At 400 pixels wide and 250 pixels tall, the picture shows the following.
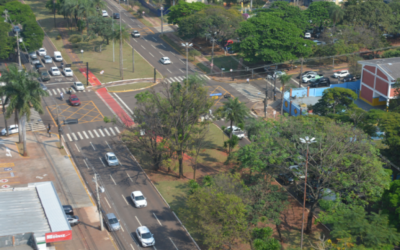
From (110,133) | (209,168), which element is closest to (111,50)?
(110,133)

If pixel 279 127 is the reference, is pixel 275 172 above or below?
below

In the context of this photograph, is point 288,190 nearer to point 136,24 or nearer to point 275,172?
point 275,172

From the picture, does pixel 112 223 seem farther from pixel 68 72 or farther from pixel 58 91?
pixel 68 72

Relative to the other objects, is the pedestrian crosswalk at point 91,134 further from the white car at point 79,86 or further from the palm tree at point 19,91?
the white car at point 79,86

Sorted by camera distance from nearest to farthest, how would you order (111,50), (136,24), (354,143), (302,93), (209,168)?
1. (354,143)
2. (209,168)
3. (302,93)
4. (111,50)
5. (136,24)

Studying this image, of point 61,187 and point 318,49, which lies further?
point 318,49

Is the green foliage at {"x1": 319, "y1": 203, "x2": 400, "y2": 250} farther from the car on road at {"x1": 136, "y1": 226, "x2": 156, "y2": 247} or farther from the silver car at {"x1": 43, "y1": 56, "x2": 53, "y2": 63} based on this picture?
the silver car at {"x1": 43, "y1": 56, "x2": 53, "y2": 63}
